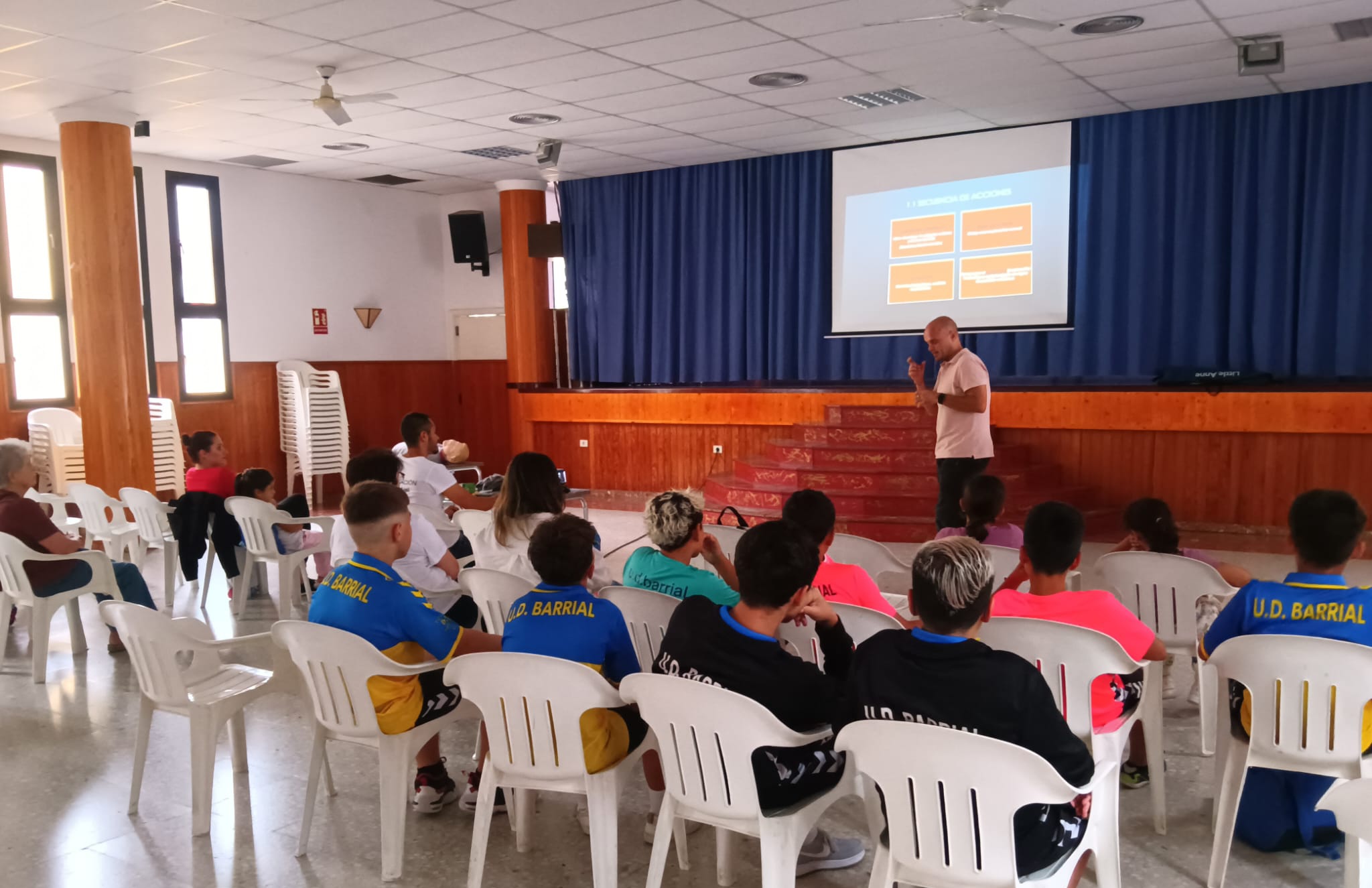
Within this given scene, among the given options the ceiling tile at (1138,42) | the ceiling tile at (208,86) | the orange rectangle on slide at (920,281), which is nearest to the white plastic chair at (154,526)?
the ceiling tile at (208,86)

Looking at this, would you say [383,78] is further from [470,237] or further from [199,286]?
[470,237]

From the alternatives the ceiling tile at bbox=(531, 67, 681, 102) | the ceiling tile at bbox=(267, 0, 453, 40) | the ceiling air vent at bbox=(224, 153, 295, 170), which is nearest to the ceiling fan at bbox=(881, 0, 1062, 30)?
the ceiling tile at bbox=(531, 67, 681, 102)

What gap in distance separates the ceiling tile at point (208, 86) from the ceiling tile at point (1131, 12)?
478cm

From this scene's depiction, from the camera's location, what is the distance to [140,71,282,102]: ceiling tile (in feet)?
21.1

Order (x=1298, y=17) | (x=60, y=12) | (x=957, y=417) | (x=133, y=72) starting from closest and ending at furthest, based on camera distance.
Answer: (x=60, y=12) → (x=957, y=417) → (x=1298, y=17) → (x=133, y=72)

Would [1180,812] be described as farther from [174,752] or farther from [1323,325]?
[1323,325]

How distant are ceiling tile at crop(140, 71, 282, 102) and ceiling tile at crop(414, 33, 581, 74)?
126 cm

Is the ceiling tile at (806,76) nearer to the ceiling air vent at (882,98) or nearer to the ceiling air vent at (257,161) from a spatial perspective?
the ceiling air vent at (882,98)

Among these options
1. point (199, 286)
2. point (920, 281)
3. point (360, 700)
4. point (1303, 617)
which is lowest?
point (360, 700)

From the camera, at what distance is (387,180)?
10.5 metres

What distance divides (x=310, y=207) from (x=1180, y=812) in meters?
9.59

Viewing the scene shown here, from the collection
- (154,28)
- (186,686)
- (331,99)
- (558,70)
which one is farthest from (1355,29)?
(186,686)

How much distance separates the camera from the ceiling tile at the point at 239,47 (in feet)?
18.2

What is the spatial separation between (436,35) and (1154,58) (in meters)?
4.52
